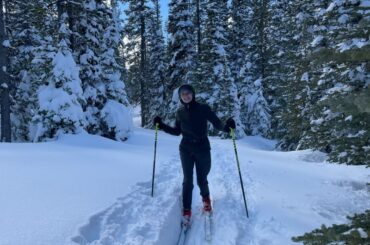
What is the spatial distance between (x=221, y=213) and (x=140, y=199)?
1559 mm

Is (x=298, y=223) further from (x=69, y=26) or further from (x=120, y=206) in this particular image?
(x=69, y=26)

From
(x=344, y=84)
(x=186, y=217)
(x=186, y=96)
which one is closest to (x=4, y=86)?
(x=186, y=96)

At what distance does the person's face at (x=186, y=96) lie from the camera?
7.61 meters

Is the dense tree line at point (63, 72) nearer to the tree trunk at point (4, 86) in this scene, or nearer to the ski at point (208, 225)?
the tree trunk at point (4, 86)

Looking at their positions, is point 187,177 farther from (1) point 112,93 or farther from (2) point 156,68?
(2) point 156,68

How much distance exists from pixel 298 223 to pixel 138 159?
581cm

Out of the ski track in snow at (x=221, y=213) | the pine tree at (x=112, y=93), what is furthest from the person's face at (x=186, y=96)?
the pine tree at (x=112, y=93)

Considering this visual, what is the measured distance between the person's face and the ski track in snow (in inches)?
79.4

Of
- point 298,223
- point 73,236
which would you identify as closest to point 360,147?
point 298,223

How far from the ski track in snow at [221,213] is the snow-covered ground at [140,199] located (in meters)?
0.02

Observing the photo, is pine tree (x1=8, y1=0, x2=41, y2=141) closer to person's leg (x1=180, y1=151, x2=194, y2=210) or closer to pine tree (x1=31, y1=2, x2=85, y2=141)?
pine tree (x1=31, y1=2, x2=85, y2=141)

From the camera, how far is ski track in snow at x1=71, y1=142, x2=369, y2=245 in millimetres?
5953

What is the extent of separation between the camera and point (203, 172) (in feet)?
25.5

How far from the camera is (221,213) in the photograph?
25.0 ft
